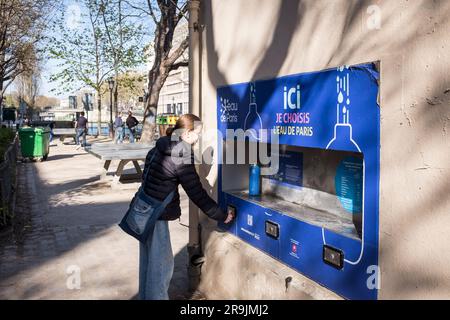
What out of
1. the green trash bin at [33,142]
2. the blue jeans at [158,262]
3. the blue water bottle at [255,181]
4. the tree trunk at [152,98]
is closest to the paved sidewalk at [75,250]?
the blue jeans at [158,262]

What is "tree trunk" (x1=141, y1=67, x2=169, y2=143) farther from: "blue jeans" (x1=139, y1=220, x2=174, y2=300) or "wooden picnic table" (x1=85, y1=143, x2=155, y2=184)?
"blue jeans" (x1=139, y1=220, x2=174, y2=300)

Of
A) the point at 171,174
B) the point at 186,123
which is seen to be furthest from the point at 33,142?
the point at 171,174

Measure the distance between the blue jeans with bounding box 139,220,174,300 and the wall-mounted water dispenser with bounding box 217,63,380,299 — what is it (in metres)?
0.76

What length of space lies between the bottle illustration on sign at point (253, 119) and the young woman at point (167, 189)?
446mm

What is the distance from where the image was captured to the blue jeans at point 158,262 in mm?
3680

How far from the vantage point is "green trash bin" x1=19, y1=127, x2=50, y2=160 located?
671 inches

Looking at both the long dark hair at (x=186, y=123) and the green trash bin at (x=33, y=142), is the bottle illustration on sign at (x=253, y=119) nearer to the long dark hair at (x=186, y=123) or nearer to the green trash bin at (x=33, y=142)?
the long dark hair at (x=186, y=123)

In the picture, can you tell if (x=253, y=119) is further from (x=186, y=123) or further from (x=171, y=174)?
(x=171, y=174)

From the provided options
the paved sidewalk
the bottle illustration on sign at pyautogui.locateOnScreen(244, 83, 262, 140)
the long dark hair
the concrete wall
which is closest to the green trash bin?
the paved sidewalk

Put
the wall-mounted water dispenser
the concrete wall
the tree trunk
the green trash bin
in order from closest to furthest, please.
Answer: the concrete wall, the wall-mounted water dispenser, the tree trunk, the green trash bin

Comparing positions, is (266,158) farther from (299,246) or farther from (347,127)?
(347,127)

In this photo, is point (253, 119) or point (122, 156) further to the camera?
point (122, 156)

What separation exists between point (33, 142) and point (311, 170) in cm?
1586

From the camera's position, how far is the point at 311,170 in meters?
3.86
